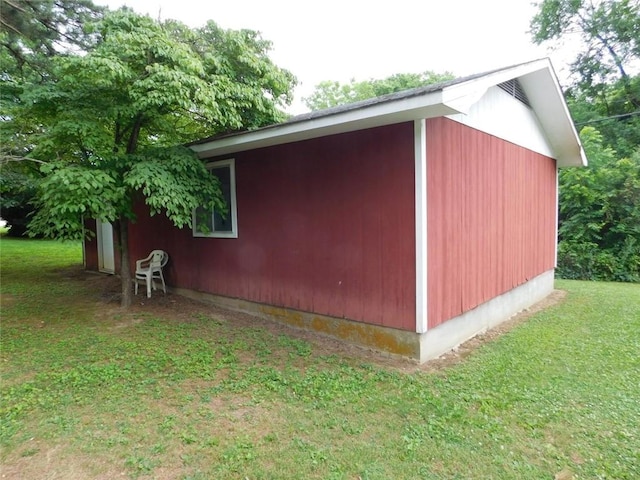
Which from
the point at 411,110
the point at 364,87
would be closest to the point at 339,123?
the point at 411,110

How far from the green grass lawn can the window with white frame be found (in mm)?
1519

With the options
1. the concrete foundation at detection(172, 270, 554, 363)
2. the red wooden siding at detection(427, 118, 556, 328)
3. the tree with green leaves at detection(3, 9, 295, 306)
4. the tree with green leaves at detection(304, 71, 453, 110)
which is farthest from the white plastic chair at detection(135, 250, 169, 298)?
the tree with green leaves at detection(304, 71, 453, 110)

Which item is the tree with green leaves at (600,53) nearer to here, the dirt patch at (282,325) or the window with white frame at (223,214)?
the dirt patch at (282,325)

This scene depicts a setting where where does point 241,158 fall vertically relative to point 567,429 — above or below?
above

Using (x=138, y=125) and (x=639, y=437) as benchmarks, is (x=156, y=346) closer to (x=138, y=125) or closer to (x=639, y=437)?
(x=138, y=125)

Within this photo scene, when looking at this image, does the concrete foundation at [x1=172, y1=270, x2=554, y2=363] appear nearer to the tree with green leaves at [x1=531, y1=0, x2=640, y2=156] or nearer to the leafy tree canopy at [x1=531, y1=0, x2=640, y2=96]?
the tree with green leaves at [x1=531, y1=0, x2=640, y2=156]

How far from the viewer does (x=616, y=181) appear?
427 inches

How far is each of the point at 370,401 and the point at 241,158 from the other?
153 inches

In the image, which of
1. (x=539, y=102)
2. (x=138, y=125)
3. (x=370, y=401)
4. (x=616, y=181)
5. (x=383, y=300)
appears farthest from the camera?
(x=616, y=181)

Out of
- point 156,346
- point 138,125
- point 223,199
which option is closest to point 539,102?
point 223,199

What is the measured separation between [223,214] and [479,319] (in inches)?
159

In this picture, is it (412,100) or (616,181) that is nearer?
(412,100)

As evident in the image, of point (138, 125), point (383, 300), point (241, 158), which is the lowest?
point (383, 300)

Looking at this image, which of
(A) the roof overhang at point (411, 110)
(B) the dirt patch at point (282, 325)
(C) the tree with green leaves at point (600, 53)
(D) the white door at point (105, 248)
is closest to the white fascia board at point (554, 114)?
(A) the roof overhang at point (411, 110)
